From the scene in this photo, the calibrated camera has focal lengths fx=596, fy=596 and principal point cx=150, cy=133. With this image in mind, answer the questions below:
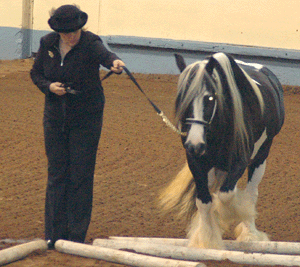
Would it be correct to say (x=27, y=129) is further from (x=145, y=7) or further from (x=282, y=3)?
(x=282, y=3)

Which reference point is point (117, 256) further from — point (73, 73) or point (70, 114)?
point (73, 73)

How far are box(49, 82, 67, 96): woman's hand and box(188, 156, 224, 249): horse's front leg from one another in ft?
3.38

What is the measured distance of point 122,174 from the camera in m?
6.59

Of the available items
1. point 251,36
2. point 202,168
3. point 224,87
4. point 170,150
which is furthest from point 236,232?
point 251,36

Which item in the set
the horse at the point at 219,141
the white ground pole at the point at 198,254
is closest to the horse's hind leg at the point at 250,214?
the horse at the point at 219,141

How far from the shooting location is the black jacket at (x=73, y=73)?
421cm

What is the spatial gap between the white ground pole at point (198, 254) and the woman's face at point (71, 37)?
55.6 inches

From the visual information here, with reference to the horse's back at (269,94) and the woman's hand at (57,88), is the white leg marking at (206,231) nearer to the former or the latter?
the horse's back at (269,94)

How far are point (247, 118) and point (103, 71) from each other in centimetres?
794

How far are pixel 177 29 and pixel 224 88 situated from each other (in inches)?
308

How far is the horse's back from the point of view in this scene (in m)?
4.85

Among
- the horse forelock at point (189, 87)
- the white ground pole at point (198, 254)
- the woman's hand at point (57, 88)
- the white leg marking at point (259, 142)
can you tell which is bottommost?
the white ground pole at point (198, 254)

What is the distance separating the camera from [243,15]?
1137 centimetres

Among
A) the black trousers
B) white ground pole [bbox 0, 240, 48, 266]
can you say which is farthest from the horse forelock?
white ground pole [bbox 0, 240, 48, 266]
